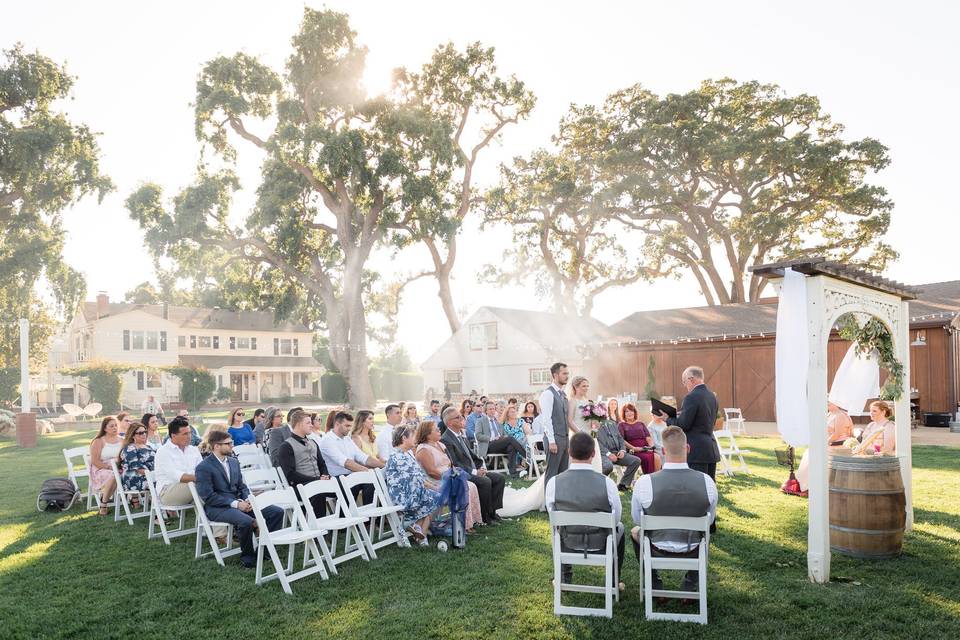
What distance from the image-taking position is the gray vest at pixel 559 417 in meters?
8.12

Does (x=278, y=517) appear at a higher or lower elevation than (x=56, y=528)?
higher

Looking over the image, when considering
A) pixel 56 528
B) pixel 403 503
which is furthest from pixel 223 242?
pixel 403 503

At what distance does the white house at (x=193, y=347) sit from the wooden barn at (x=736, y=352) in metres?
24.8

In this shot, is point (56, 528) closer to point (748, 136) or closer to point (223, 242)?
point (223, 242)

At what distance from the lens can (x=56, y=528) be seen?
8422 millimetres

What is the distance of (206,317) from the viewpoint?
48250 millimetres

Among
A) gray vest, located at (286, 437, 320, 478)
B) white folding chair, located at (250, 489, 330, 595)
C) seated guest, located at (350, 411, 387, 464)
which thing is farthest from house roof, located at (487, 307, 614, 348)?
white folding chair, located at (250, 489, 330, 595)

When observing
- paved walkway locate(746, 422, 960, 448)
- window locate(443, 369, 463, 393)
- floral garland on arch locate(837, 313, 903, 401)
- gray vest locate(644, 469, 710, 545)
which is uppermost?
floral garland on arch locate(837, 313, 903, 401)

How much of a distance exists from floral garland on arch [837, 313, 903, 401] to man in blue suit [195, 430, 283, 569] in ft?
20.5

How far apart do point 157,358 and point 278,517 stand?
42.2 meters

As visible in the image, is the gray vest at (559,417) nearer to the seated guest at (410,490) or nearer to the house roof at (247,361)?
the seated guest at (410,490)

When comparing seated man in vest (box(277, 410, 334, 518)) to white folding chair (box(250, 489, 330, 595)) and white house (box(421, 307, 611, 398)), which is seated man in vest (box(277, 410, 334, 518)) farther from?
white house (box(421, 307, 611, 398))

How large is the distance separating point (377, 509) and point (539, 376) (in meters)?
28.8

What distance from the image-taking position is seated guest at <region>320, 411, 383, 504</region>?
26.8 ft
